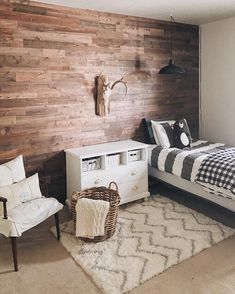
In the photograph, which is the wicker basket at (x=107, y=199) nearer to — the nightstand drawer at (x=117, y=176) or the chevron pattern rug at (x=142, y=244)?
the chevron pattern rug at (x=142, y=244)

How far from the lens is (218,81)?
14.0 ft

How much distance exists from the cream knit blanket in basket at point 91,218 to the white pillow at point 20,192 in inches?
18.2

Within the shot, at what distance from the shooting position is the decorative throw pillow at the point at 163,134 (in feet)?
12.2

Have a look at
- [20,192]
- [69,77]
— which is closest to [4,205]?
[20,192]

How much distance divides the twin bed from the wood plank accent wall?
556mm

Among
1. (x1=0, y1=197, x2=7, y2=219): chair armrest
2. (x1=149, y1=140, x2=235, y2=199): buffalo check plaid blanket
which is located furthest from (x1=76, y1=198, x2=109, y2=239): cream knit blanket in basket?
(x1=149, y1=140, x2=235, y2=199): buffalo check plaid blanket

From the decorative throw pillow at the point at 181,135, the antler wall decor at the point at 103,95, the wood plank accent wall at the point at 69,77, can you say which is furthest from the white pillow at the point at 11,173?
the decorative throw pillow at the point at 181,135

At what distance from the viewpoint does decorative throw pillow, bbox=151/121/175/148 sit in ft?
12.2

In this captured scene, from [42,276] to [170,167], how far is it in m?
1.86

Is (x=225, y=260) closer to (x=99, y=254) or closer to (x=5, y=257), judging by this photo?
(x=99, y=254)

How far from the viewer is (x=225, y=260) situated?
2379 millimetres

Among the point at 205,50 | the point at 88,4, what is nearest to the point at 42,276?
the point at 88,4

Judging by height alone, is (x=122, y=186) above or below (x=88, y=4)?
below

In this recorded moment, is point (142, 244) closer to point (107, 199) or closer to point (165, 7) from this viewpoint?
point (107, 199)
